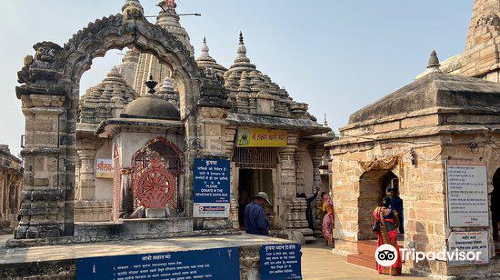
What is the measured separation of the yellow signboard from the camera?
13.7 meters

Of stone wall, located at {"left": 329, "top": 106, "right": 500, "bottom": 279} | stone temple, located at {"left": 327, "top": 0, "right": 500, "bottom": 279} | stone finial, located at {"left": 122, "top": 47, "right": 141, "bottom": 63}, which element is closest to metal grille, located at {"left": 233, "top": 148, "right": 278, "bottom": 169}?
stone temple, located at {"left": 327, "top": 0, "right": 500, "bottom": 279}

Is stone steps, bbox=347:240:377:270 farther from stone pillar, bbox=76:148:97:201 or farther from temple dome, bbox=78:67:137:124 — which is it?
temple dome, bbox=78:67:137:124

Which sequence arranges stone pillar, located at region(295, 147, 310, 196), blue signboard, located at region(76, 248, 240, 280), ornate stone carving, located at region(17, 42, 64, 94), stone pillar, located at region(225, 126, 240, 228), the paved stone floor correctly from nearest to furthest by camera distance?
1. blue signboard, located at region(76, 248, 240, 280)
2. ornate stone carving, located at region(17, 42, 64, 94)
3. the paved stone floor
4. stone pillar, located at region(225, 126, 240, 228)
5. stone pillar, located at region(295, 147, 310, 196)

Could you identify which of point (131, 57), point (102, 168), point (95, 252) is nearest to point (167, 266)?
point (95, 252)

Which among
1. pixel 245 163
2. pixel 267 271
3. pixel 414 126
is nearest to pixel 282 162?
pixel 245 163

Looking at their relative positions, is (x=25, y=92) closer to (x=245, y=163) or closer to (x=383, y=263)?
(x=383, y=263)

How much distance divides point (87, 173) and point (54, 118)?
8556 millimetres

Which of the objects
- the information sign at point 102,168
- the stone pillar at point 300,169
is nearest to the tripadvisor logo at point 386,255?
the stone pillar at point 300,169

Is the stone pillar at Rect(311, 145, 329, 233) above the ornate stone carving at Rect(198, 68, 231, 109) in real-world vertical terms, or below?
below

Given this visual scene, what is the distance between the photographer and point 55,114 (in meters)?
6.26

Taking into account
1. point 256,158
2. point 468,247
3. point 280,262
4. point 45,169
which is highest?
point 256,158

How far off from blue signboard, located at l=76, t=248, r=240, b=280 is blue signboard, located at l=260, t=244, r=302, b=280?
0.40 metres

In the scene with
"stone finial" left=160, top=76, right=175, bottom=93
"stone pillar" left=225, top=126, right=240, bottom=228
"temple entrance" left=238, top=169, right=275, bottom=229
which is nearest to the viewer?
"stone pillar" left=225, top=126, right=240, bottom=228

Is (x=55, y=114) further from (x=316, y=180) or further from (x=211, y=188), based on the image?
(x=316, y=180)
